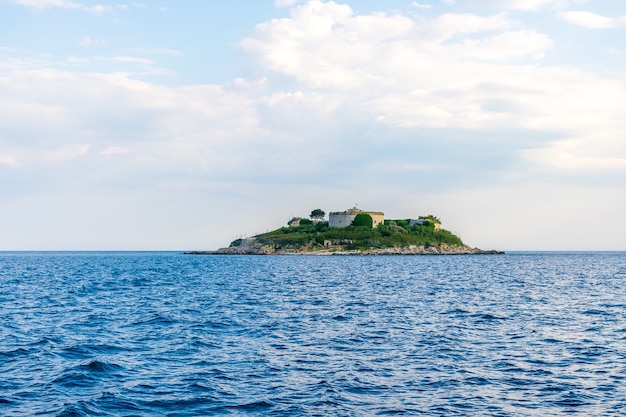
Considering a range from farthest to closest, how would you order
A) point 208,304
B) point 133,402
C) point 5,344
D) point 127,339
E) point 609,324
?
point 208,304 < point 609,324 < point 127,339 < point 5,344 < point 133,402

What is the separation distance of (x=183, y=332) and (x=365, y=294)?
30.8m

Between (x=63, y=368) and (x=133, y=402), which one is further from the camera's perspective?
(x=63, y=368)

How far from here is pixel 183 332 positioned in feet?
121

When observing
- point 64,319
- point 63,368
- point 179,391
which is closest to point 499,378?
point 179,391

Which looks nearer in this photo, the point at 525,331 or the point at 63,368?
the point at 63,368

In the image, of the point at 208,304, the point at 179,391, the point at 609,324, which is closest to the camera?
the point at 179,391

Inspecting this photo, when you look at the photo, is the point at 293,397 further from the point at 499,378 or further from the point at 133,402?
the point at 499,378

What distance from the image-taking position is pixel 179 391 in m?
22.8

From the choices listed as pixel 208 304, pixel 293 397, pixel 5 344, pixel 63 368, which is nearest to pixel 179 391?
pixel 293 397

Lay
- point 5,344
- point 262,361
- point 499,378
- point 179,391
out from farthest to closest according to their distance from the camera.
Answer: point 5,344 → point 262,361 → point 499,378 → point 179,391

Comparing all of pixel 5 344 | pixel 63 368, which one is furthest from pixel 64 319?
pixel 63 368

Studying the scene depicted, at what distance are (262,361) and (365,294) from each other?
122 feet

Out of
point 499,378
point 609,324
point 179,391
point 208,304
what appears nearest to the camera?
point 179,391

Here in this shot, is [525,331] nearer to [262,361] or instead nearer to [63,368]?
[262,361]
